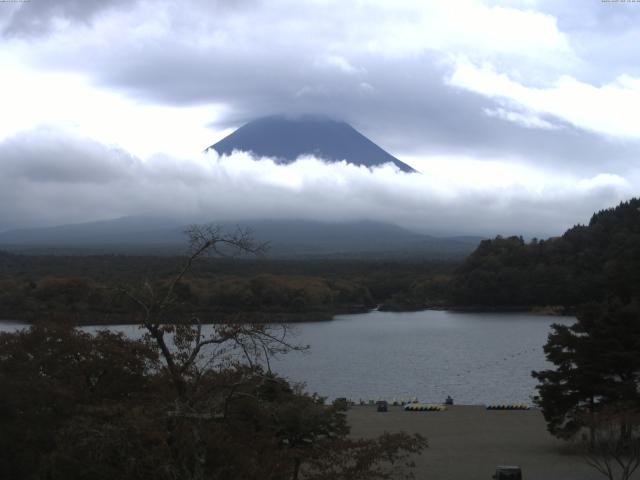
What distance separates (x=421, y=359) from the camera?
29828 millimetres

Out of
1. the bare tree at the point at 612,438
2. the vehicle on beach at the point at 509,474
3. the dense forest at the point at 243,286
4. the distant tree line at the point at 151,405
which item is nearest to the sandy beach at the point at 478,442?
the bare tree at the point at 612,438

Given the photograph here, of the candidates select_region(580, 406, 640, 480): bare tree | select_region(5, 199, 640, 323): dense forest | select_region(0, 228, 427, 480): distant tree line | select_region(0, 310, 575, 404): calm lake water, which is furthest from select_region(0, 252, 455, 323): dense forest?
select_region(0, 228, 427, 480): distant tree line

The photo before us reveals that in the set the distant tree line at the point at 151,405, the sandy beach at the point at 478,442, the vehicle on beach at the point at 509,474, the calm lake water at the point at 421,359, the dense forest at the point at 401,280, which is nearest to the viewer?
the distant tree line at the point at 151,405

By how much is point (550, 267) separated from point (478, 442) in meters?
40.4

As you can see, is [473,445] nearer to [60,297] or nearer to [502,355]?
[502,355]

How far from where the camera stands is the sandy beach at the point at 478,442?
1163cm

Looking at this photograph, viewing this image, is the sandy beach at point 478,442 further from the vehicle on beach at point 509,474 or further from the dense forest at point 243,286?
the dense forest at point 243,286

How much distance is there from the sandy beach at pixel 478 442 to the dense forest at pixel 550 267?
1260 inches

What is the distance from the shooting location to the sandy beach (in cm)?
1163

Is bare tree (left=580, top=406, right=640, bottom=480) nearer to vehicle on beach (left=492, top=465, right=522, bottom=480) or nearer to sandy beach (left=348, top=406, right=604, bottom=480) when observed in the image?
sandy beach (left=348, top=406, right=604, bottom=480)

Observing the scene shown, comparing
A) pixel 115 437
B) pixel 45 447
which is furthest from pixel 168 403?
pixel 45 447

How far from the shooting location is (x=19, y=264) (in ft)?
192

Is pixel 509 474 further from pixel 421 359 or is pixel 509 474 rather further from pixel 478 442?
pixel 421 359

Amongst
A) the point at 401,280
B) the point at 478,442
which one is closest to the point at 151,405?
the point at 478,442
